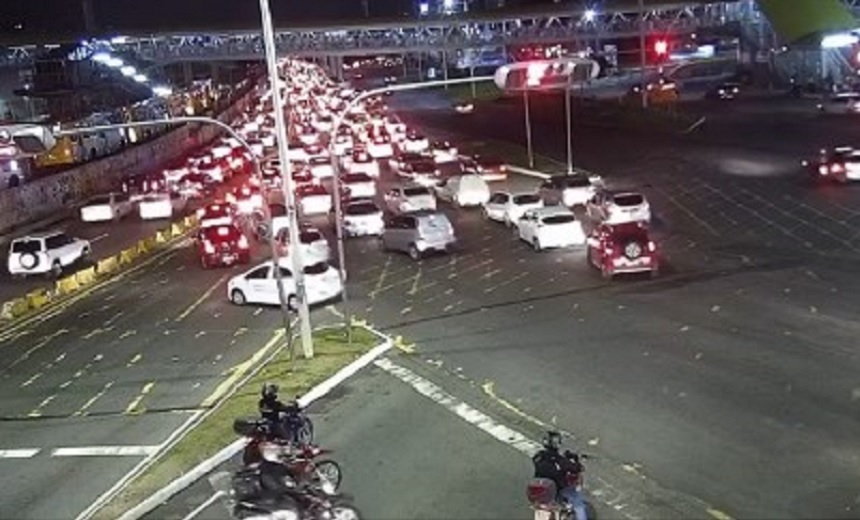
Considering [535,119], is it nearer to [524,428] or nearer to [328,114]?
[328,114]

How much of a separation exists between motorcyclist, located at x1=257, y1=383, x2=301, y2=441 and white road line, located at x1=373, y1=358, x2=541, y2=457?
3.75m

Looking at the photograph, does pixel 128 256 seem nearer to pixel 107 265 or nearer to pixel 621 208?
pixel 107 265

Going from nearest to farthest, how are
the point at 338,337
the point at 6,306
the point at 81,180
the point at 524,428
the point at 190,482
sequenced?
1. the point at 190,482
2. the point at 524,428
3. the point at 338,337
4. the point at 6,306
5. the point at 81,180

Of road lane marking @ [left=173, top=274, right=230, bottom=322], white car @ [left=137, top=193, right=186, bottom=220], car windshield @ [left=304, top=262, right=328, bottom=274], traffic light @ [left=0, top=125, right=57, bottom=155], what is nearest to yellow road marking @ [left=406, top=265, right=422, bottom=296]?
car windshield @ [left=304, top=262, right=328, bottom=274]

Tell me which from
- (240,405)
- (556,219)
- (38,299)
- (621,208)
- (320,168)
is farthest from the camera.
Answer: (320,168)

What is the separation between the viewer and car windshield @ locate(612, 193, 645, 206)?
4282cm

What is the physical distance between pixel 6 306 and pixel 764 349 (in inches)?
941

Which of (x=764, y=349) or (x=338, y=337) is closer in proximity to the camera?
(x=764, y=349)

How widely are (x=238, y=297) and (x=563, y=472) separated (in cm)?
2205

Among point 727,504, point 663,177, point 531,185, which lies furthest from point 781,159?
point 727,504

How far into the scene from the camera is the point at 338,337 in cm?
2886

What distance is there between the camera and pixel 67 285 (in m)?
40.4

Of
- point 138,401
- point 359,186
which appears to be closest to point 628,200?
point 359,186

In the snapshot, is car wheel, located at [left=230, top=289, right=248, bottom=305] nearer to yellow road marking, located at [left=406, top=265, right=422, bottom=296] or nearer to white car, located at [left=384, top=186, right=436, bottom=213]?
yellow road marking, located at [left=406, top=265, right=422, bottom=296]
